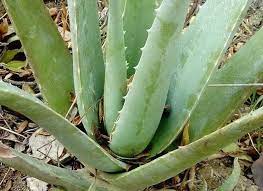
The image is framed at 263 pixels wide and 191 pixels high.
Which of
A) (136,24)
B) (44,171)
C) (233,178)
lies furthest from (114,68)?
(233,178)

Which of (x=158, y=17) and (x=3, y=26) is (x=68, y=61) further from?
(x=3, y=26)

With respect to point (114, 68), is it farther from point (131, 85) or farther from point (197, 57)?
point (197, 57)

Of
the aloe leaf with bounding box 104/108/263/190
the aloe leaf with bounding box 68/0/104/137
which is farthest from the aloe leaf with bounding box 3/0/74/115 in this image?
the aloe leaf with bounding box 104/108/263/190

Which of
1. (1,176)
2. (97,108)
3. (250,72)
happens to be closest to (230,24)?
(250,72)

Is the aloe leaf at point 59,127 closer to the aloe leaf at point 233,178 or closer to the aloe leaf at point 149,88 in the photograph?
the aloe leaf at point 149,88

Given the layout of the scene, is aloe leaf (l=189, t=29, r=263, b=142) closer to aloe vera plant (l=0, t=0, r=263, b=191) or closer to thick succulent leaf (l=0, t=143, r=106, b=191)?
aloe vera plant (l=0, t=0, r=263, b=191)
